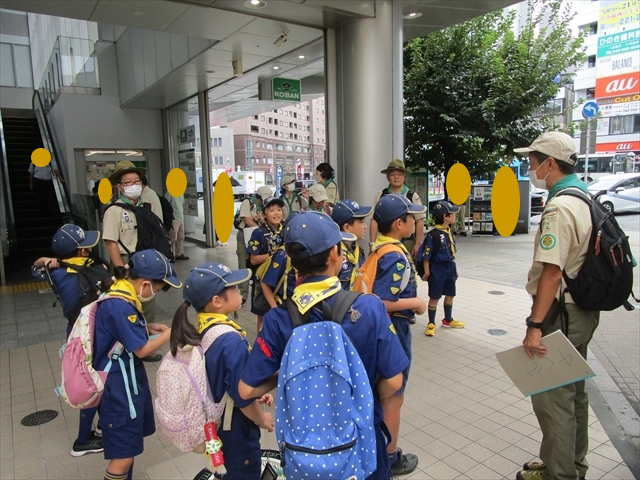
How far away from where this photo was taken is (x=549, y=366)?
8.40 feet

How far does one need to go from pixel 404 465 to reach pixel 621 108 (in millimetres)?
40911

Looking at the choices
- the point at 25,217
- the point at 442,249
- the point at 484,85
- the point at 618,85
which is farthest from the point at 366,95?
the point at 618,85

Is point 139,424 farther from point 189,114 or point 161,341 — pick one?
point 189,114

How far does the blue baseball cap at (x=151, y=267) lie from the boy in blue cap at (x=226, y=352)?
412 millimetres

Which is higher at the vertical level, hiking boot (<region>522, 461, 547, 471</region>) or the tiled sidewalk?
hiking boot (<region>522, 461, 547, 471</region>)

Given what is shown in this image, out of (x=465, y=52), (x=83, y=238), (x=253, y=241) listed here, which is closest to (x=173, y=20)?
(x=253, y=241)

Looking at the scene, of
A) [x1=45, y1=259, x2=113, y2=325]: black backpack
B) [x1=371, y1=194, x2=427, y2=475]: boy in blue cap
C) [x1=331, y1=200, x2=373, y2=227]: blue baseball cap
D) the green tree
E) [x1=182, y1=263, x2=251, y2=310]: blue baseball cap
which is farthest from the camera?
the green tree

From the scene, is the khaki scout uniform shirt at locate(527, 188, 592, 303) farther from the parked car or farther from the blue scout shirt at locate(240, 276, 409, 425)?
the parked car

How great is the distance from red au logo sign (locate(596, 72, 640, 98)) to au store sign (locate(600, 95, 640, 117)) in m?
0.98

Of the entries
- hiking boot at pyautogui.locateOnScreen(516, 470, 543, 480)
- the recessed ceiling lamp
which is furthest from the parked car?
hiking boot at pyautogui.locateOnScreen(516, 470, 543, 480)

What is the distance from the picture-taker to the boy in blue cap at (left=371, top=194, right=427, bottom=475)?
2711 millimetres

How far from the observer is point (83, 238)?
11.4 feet

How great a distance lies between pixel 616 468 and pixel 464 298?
439cm

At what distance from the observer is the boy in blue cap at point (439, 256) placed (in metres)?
5.47
